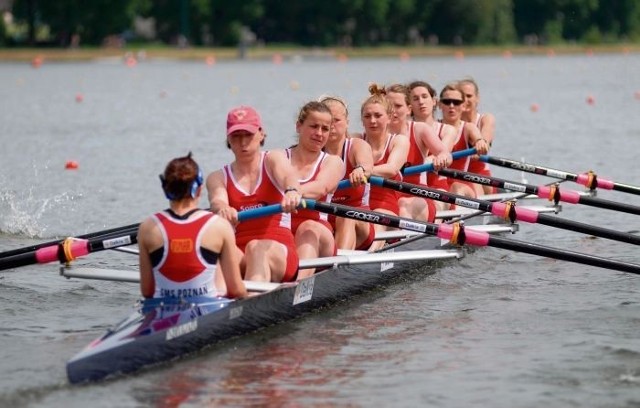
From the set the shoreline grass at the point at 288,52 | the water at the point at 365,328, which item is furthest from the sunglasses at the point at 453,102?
the shoreline grass at the point at 288,52

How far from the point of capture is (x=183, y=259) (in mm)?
8125

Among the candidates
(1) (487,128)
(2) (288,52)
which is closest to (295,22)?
(2) (288,52)

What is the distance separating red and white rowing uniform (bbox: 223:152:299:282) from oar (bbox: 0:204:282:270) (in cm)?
16

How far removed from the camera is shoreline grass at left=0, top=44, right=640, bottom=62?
68.4m

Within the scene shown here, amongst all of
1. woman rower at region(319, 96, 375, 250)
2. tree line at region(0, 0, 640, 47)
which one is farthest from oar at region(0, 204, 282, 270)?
tree line at region(0, 0, 640, 47)

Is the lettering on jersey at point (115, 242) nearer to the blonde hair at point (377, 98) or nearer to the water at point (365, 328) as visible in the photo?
the water at point (365, 328)

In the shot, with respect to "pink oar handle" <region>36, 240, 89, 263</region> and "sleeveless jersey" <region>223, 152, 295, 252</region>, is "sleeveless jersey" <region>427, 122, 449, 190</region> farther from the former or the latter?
"pink oar handle" <region>36, 240, 89, 263</region>

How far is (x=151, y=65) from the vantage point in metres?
65.1

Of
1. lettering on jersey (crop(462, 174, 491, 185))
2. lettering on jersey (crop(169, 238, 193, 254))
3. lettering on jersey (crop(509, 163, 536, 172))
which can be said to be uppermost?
lettering on jersey (crop(169, 238, 193, 254))

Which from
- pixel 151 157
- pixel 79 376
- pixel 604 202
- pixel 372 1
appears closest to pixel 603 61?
pixel 372 1

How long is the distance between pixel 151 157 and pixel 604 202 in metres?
11.8

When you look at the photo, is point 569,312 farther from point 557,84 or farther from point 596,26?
point 596,26

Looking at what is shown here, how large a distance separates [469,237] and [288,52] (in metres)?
69.1

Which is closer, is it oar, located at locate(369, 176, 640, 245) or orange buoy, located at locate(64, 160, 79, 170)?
oar, located at locate(369, 176, 640, 245)
